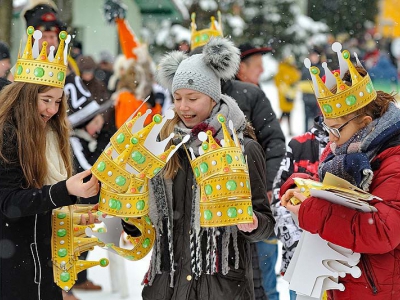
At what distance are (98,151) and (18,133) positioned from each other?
3.40 meters

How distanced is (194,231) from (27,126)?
0.93 meters

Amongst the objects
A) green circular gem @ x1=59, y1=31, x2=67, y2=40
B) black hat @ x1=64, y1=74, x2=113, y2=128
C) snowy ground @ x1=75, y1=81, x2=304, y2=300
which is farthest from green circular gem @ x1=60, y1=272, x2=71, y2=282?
snowy ground @ x1=75, y1=81, x2=304, y2=300

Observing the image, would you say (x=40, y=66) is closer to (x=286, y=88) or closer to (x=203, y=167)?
(x=203, y=167)

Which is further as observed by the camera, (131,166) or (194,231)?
(194,231)

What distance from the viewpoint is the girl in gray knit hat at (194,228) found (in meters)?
3.47

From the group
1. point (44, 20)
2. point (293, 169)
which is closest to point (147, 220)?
point (293, 169)

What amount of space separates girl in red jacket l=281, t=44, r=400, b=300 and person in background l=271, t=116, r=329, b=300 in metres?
1.01

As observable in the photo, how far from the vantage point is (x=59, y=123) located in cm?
383

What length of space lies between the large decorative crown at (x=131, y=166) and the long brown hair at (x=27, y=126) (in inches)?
17.5

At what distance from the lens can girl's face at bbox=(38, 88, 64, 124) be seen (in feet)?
11.9

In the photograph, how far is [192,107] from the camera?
3625 millimetres

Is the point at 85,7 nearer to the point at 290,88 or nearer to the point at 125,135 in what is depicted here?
the point at 290,88

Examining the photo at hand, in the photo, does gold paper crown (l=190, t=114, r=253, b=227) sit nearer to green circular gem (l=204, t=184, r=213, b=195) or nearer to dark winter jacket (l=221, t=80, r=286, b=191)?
green circular gem (l=204, t=184, r=213, b=195)

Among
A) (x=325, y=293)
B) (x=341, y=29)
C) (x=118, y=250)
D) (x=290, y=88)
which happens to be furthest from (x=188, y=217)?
(x=341, y=29)
